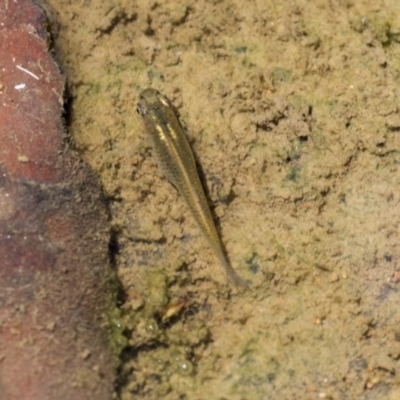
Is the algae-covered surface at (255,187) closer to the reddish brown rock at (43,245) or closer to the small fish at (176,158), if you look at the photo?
the small fish at (176,158)

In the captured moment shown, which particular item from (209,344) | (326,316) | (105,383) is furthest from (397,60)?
(105,383)

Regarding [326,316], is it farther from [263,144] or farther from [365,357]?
[263,144]

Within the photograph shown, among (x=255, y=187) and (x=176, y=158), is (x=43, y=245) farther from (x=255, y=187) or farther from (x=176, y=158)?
(x=255, y=187)

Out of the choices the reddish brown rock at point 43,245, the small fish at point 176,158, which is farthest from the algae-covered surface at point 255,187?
the reddish brown rock at point 43,245

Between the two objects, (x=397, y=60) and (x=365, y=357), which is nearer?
(x=365, y=357)

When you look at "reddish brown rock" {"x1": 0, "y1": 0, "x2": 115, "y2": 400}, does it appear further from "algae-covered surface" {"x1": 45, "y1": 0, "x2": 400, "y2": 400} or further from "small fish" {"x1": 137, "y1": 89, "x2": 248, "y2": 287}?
"small fish" {"x1": 137, "y1": 89, "x2": 248, "y2": 287}
